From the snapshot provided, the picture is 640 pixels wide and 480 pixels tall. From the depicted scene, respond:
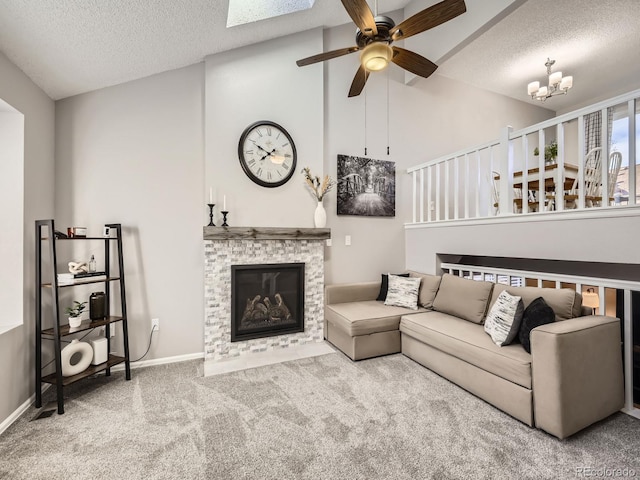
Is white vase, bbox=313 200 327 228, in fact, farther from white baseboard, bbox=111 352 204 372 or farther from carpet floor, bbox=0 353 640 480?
white baseboard, bbox=111 352 204 372

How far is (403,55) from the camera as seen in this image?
2.28 metres

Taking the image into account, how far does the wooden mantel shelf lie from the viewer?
117 inches

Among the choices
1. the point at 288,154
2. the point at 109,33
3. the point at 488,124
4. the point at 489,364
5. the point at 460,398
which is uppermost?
the point at 488,124

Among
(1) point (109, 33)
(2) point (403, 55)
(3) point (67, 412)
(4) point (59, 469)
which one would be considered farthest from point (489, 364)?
(1) point (109, 33)

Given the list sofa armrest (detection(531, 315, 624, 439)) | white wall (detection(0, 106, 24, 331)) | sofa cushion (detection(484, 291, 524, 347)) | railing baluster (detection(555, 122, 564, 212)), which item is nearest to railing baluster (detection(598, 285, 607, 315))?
sofa armrest (detection(531, 315, 624, 439))

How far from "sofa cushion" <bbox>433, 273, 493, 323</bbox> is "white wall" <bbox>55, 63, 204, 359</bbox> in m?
2.61

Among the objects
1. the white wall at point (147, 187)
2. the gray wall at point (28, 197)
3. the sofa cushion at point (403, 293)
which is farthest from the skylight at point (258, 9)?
the sofa cushion at point (403, 293)

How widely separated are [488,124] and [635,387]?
4.25m

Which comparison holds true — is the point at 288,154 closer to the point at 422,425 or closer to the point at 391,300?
the point at 391,300

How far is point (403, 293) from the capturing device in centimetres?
348

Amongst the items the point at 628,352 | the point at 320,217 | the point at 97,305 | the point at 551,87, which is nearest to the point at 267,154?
the point at 320,217

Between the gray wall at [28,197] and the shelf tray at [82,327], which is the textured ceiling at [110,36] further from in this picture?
the shelf tray at [82,327]

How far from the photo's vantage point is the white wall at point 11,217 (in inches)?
85.8

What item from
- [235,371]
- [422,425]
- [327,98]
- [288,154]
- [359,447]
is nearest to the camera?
[359,447]
